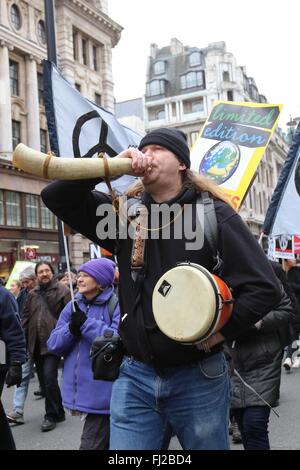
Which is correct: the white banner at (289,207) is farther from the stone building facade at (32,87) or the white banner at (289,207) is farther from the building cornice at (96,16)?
the building cornice at (96,16)

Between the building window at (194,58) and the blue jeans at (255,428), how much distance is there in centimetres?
6866

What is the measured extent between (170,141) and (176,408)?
1.18m

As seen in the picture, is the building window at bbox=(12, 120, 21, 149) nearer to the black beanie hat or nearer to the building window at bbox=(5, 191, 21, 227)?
the building window at bbox=(5, 191, 21, 227)

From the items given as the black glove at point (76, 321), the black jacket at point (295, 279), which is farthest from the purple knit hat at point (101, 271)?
the black jacket at point (295, 279)

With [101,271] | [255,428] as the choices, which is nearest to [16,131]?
[101,271]

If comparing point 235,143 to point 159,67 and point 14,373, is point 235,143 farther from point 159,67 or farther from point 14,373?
point 159,67

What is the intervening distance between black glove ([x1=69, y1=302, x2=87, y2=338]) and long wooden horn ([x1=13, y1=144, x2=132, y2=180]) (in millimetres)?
1944

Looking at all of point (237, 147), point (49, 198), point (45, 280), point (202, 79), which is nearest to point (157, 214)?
point (49, 198)

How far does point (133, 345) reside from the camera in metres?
2.52

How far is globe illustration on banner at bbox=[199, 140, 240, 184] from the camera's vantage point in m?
8.34

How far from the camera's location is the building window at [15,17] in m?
29.9

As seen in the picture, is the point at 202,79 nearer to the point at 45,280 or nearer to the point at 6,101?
the point at 6,101

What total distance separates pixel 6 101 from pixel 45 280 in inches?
900

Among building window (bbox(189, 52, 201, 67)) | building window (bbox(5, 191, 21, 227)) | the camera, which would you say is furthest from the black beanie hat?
building window (bbox(189, 52, 201, 67))
